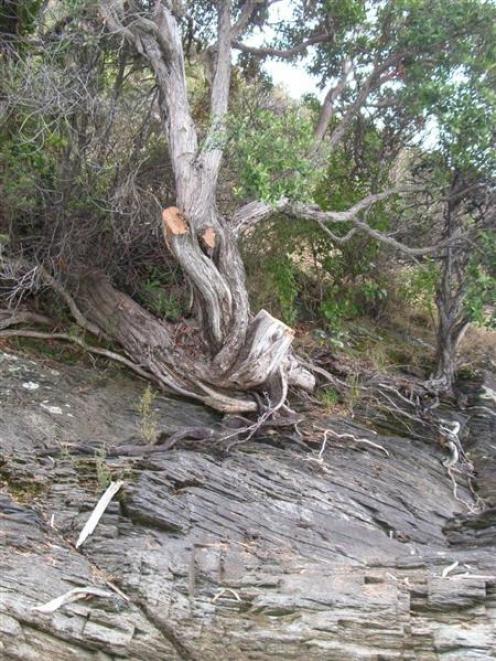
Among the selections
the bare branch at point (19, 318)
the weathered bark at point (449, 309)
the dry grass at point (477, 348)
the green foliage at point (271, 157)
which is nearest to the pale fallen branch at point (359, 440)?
the green foliage at point (271, 157)

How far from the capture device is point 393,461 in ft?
29.1

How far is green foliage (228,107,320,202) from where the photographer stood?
24.8 feet

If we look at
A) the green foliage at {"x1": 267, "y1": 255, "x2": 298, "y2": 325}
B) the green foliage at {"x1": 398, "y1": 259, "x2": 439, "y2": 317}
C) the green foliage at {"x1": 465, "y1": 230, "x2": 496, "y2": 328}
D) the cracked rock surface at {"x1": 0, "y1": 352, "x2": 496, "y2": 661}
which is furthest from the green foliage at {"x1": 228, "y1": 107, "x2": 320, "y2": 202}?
the green foliage at {"x1": 398, "y1": 259, "x2": 439, "y2": 317}

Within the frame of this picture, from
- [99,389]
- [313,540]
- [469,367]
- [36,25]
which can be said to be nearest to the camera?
[313,540]

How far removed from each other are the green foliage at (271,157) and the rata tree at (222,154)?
0.05 m

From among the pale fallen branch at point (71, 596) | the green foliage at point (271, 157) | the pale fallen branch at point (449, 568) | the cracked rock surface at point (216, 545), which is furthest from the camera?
the green foliage at point (271, 157)

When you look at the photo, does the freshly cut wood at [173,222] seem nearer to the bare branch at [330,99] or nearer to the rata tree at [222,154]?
the rata tree at [222,154]

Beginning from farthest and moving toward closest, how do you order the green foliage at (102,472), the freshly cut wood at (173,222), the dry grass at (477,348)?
the dry grass at (477,348)
the freshly cut wood at (173,222)
the green foliage at (102,472)

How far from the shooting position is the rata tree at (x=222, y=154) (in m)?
8.42

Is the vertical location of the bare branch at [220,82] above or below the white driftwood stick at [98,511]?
above

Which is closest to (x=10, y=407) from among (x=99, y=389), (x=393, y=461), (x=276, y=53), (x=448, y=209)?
(x=99, y=389)

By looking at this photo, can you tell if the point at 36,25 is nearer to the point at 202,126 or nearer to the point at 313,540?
the point at 202,126

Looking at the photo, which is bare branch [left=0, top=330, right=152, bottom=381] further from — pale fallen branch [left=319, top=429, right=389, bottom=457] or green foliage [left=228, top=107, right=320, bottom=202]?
green foliage [left=228, top=107, right=320, bottom=202]

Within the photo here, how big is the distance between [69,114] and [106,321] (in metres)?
2.64
